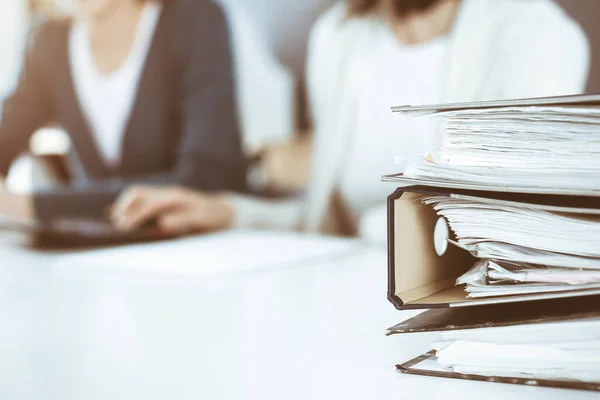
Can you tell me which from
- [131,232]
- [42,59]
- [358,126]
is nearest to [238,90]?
[358,126]

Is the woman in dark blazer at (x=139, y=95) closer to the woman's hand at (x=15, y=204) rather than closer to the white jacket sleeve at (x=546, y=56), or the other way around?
the woman's hand at (x=15, y=204)

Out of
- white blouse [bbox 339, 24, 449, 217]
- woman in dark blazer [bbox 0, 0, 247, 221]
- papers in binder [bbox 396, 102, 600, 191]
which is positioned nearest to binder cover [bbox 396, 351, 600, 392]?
papers in binder [bbox 396, 102, 600, 191]

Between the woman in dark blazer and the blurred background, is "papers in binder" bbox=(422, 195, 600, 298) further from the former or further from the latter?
the blurred background

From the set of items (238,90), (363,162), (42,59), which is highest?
(42,59)

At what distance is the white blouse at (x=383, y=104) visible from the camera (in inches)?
50.6

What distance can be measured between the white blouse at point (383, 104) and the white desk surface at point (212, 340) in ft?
1.98

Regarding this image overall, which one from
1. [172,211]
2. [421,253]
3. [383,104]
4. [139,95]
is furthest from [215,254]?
[139,95]

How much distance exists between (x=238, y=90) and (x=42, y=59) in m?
0.57

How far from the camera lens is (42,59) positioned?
1697 mm

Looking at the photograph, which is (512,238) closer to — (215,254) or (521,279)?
(521,279)

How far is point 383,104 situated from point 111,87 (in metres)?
0.73

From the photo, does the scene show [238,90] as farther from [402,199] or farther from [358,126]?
[402,199]

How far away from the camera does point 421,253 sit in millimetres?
382

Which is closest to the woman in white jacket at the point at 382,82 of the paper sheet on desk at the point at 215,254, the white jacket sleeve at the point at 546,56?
the white jacket sleeve at the point at 546,56
